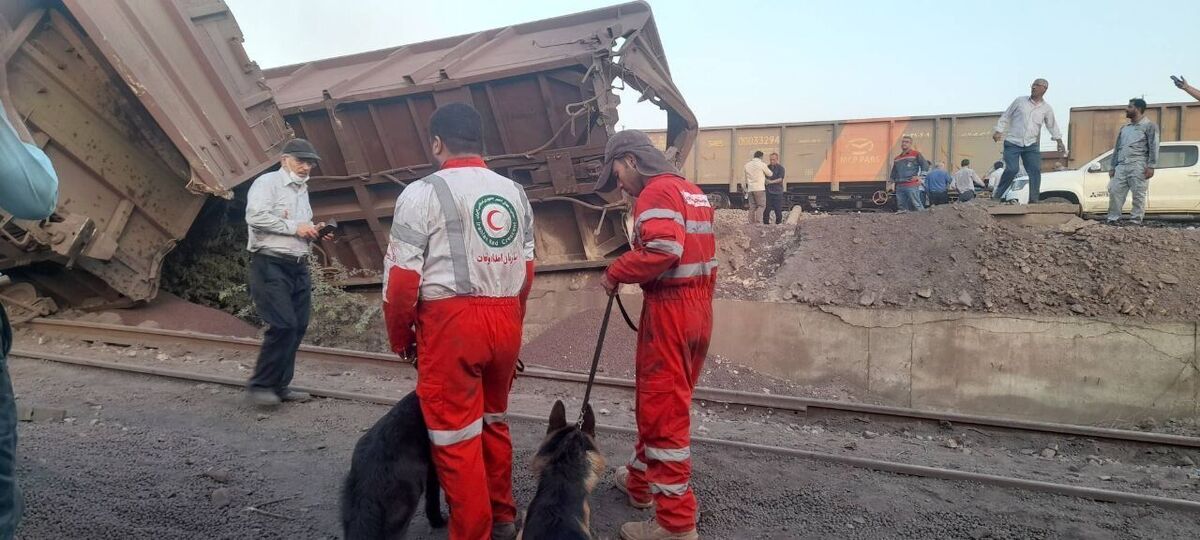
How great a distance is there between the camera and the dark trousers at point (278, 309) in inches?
172

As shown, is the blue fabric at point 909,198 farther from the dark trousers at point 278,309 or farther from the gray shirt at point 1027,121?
the dark trousers at point 278,309

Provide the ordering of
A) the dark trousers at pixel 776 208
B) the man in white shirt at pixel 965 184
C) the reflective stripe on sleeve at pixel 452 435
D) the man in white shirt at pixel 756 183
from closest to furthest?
the reflective stripe on sleeve at pixel 452 435
the man in white shirt at pixel 756 183
the dark trousers at pixel 776 208
the man in white shirt at pixel 965 184

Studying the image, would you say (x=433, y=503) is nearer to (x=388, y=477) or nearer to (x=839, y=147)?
(x=388, y=477)

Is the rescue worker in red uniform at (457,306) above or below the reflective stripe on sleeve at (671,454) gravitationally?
above

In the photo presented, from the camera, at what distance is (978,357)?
703cm

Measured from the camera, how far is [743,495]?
11.6 feet

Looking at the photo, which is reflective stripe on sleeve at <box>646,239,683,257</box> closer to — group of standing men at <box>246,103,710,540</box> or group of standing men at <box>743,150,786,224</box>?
group of standing men at <box>246,103,710,540</box>

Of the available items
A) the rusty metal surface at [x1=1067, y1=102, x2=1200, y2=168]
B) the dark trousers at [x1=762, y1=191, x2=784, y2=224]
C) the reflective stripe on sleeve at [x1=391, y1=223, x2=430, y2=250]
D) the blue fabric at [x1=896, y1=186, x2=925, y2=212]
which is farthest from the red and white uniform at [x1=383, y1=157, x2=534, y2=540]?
the rusty metal surface at [x1=1067, y1=102, x2=1200, y2=168]

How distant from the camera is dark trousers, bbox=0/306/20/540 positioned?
5.31 ft

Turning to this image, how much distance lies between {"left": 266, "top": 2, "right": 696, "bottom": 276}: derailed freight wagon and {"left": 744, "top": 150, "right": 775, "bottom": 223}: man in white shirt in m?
4.04

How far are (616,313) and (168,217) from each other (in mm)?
5107

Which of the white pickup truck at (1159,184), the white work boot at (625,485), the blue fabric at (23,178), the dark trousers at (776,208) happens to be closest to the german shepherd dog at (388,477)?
the white work boot at (625,485)

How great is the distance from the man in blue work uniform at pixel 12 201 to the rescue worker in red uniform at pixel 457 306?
1.07 metres

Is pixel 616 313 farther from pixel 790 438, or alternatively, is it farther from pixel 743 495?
pixel 743 495
